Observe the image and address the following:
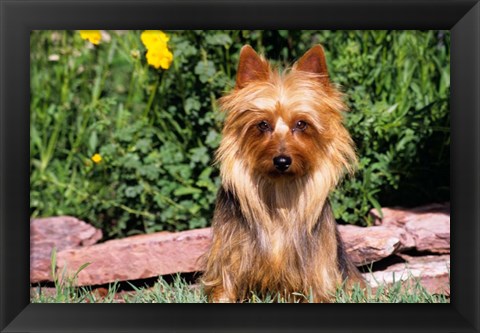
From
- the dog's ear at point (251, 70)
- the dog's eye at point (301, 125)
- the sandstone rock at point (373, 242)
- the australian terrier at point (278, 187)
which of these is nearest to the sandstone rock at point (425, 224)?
the sandstone rock at point (373, 242)

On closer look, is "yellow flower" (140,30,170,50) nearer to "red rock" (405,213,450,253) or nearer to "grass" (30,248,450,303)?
"grass" (30,248,450,303)

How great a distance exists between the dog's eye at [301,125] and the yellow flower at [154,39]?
211cm

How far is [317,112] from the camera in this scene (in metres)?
4.83

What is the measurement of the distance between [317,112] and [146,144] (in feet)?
7.89

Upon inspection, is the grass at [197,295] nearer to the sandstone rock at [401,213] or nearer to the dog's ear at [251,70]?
the sandstone rock at [401,213]

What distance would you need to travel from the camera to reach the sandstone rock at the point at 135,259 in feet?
20.2

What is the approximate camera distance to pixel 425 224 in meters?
6.29

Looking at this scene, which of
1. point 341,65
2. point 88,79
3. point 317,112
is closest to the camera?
point 317,112

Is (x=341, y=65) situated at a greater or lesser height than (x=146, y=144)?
greater

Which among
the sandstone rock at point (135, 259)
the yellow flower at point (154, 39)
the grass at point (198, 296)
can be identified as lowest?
the grass at point (198, 296)

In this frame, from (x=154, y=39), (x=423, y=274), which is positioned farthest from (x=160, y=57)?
(x=423, y=274)
